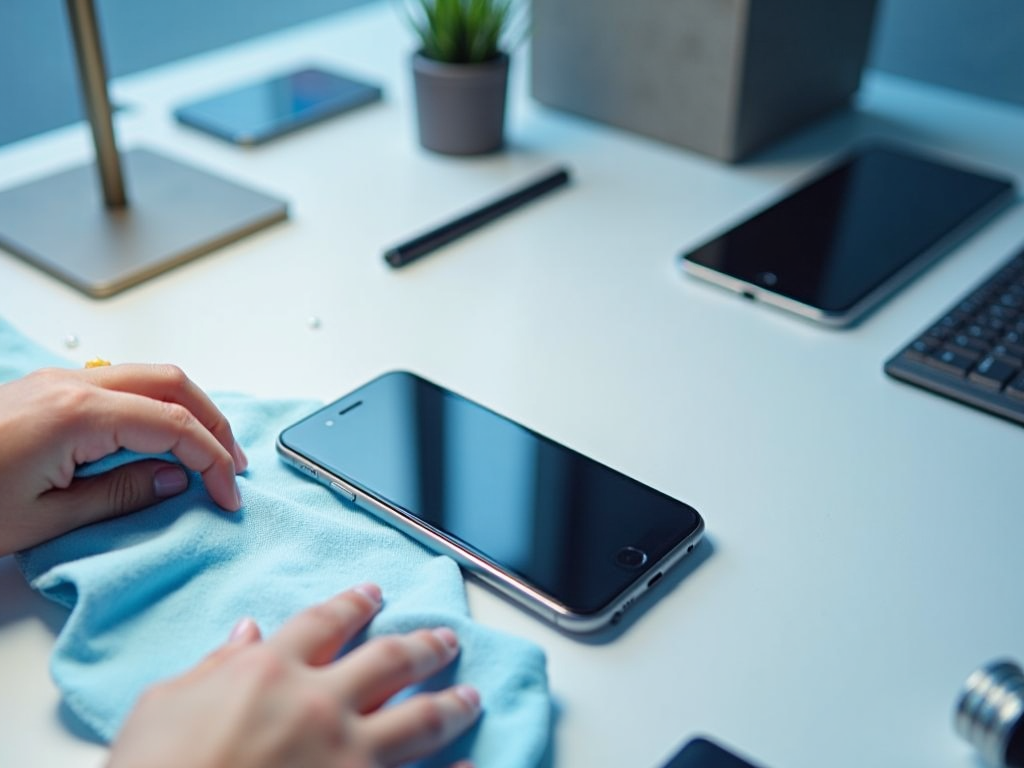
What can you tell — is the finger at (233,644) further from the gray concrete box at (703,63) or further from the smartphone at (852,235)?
the gray concrete box at (703,63)

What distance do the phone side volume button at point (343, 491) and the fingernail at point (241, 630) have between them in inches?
4.4

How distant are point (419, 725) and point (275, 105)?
0.78m

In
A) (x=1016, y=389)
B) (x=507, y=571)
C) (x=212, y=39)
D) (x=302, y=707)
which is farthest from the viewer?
(x=212, y=39)

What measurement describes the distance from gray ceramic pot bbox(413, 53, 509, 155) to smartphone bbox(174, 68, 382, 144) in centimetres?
12

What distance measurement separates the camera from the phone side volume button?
579 millimetres

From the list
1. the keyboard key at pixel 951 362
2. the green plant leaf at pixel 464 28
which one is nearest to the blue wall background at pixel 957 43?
the green plant leaf at pixel 464 28

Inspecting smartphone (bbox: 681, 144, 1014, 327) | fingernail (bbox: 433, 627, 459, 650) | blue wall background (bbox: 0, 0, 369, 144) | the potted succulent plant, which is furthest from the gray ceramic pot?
blue wall background (bbox: 0, 0, 369, 144)

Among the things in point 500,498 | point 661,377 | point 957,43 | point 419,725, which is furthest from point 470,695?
point 957,43

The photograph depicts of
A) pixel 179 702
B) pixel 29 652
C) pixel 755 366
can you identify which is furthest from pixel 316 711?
pixel 755 366

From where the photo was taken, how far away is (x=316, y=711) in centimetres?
42

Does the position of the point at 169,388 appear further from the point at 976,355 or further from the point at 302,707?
the point at 976,355

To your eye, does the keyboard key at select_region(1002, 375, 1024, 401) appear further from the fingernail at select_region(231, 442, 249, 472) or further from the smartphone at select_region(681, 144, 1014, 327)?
the fingernail at select_region(231, 442, 249, 472)

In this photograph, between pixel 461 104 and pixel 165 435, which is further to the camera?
pixel 461 104

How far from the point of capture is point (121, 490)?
54 centimetres
